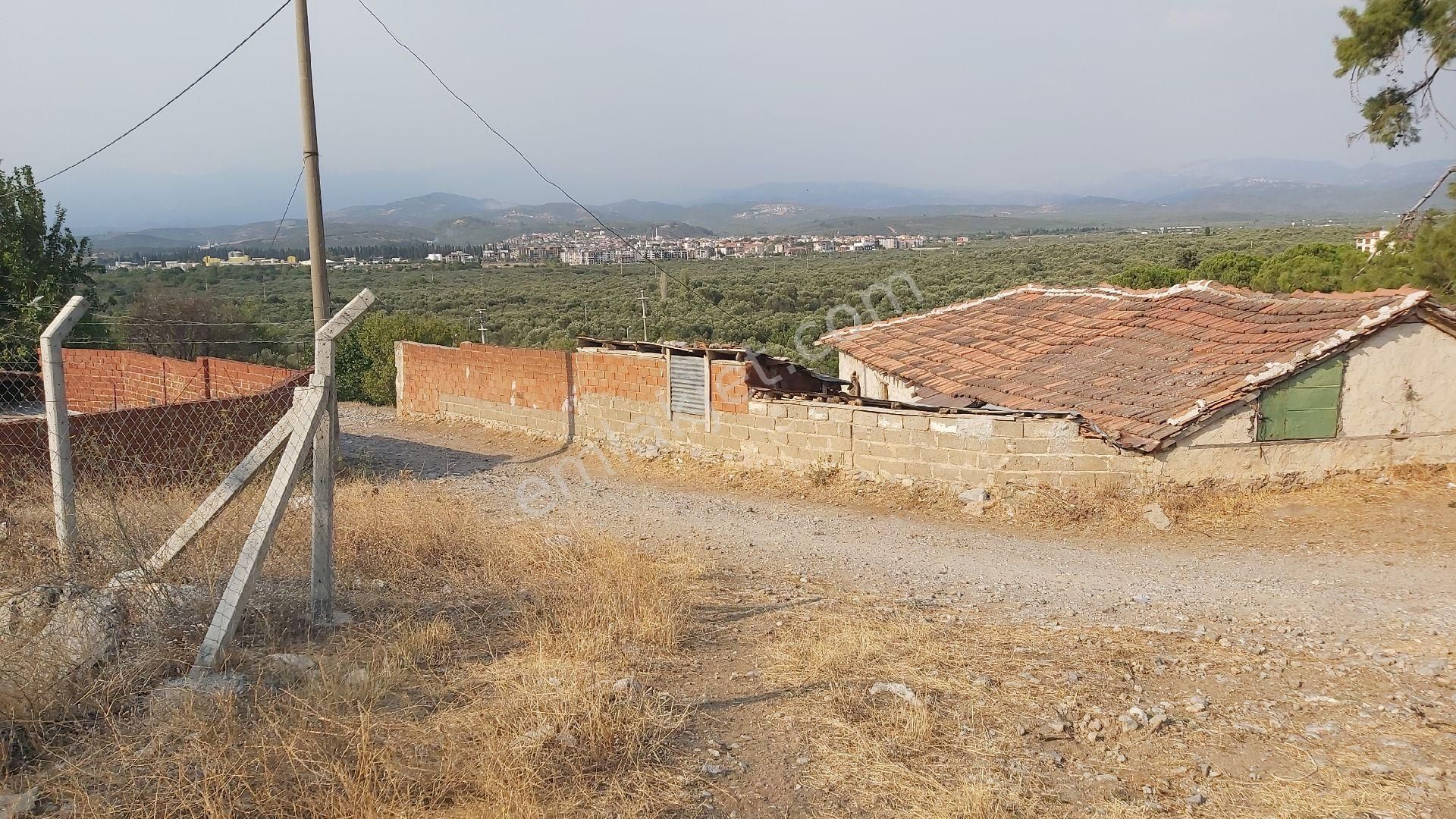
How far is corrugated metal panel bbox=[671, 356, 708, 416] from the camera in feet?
42.1

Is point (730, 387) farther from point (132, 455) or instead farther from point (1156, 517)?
point (132, 455)

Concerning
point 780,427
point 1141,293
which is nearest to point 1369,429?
point 1141,293

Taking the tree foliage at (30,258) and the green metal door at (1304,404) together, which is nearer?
the green metal door at (1304,404)

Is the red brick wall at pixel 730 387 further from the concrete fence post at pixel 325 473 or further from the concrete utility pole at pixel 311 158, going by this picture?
the concrete fence post at pixel 325 473

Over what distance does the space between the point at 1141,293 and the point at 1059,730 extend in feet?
39.4

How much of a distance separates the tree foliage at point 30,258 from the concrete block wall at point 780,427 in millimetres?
9921

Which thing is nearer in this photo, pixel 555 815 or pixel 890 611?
pixel 555 815

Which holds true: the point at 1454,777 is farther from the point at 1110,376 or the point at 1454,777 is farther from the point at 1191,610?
the point at 1110,376

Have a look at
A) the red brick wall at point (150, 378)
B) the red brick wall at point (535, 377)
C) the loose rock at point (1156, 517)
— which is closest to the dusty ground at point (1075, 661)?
the loose rock at point (1156, 517)

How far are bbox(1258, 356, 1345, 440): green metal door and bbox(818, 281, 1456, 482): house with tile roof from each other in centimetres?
1

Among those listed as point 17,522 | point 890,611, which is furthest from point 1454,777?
point 17,522

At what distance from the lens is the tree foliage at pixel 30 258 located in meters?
19.9

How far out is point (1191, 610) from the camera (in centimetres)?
678

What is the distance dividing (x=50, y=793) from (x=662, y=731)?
93.5 inches
